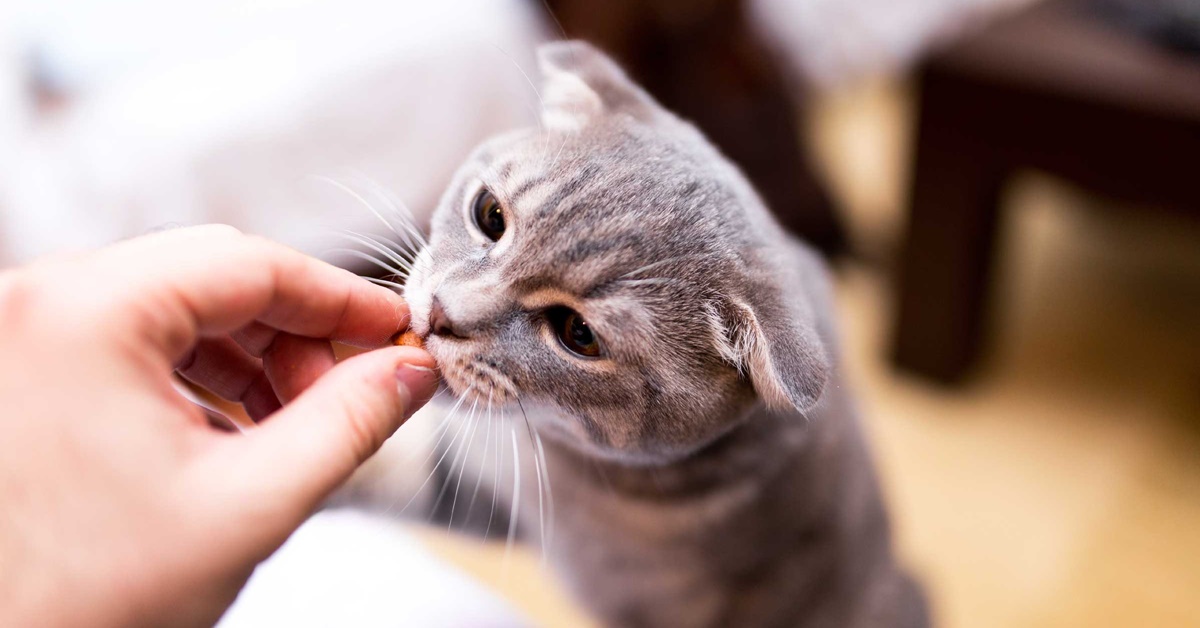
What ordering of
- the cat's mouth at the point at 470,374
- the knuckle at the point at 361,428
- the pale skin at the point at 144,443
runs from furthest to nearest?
1. the cat's mouth at the point at 470,374
2. the knuckle at the point at 361,428
3. the pale skin at the point at 144,443

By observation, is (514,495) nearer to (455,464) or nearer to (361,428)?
(455,464)

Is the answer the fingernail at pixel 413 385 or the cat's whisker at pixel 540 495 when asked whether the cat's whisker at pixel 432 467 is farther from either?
the fingernail at pixel 413 385

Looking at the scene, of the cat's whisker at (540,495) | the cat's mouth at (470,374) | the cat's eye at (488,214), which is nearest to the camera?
the cat's mouth at (470,374)

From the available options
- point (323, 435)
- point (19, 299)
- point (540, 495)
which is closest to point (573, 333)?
point (540, 495)

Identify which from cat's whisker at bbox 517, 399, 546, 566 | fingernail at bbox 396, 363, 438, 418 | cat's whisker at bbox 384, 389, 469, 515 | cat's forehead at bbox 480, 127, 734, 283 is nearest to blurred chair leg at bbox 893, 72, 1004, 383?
cat's forehead at bbox 480, 127, 734, 283

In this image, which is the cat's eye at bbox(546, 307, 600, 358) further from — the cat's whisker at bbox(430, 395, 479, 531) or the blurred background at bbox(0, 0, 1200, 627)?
the blurred background at bbox(0, 0, 1200, 627)

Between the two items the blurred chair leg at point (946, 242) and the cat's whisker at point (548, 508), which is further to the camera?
the blurred chair leg at point (946, 242)

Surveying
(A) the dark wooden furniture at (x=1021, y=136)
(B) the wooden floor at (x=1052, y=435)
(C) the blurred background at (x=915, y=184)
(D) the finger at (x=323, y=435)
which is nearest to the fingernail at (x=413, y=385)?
(D) the finger at (x=323, y=435)
